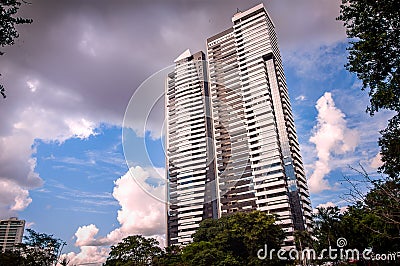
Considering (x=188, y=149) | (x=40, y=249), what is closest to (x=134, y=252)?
(x=40, y=249)

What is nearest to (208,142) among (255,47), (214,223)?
(255,47)

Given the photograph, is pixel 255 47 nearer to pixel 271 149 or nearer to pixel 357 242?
pixel 271 149

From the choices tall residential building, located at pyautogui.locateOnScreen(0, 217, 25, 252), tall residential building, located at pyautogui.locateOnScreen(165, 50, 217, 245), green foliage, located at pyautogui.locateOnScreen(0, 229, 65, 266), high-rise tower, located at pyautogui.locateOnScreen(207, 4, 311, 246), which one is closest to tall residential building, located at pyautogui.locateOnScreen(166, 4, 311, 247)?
high-rise tower, located at pyautogui.locateOnScreen(207, 4, 311, 246)

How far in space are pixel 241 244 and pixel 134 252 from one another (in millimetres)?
14430

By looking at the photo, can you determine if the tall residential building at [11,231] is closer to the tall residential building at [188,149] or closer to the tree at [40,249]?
the tall residential building at [188,149]

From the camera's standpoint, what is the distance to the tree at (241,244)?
29031 millimetres

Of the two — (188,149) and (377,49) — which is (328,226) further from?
(188,149)

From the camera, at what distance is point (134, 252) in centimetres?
3678

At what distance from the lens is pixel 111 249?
38375 millimetres

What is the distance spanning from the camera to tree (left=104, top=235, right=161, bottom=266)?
36.2 meters

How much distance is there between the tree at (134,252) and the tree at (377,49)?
3315cm

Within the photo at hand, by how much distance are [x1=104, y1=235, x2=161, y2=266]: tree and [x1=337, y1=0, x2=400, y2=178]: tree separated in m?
33.1

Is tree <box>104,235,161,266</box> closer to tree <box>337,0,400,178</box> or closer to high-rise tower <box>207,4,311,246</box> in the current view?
high-rise tower <box>207,4,311,246</box>

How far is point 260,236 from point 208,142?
46347mm
